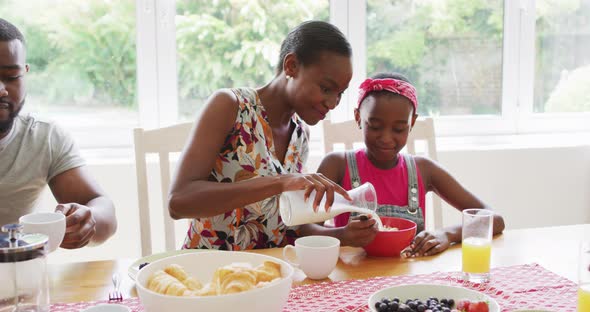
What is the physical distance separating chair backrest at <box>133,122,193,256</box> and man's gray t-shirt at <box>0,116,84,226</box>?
20 cm

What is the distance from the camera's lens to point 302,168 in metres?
1.70

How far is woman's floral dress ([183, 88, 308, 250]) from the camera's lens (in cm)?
155

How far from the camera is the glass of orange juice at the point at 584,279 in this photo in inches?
38.3

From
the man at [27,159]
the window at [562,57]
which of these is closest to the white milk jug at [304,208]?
the man at [27,159]

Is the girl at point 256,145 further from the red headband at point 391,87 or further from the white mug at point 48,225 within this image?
the white mug at point 48,225

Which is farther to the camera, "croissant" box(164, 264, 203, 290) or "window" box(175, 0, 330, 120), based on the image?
"window" box(175, 0, 330, 120)

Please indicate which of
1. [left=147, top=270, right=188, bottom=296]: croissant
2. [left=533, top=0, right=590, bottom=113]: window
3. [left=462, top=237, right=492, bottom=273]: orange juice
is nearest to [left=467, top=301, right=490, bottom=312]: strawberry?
[left=462, top=237, right=492, bottom=273]: orange juice

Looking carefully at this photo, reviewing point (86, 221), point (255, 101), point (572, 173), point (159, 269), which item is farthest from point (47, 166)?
point (572, 173)

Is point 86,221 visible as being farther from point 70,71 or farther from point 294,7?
point 294,7

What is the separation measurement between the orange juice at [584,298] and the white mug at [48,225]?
2.86 ft

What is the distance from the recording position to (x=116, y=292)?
113cm

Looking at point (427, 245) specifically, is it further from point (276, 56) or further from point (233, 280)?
point (276, 56)

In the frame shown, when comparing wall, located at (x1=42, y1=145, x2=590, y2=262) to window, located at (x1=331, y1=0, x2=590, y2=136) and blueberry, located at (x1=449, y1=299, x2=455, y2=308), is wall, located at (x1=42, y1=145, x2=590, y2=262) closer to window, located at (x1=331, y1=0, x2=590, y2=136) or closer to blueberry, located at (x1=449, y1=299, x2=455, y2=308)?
window, located at (x1=331, y1=0, x2=590, y2=136)

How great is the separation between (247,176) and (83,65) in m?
1.36
